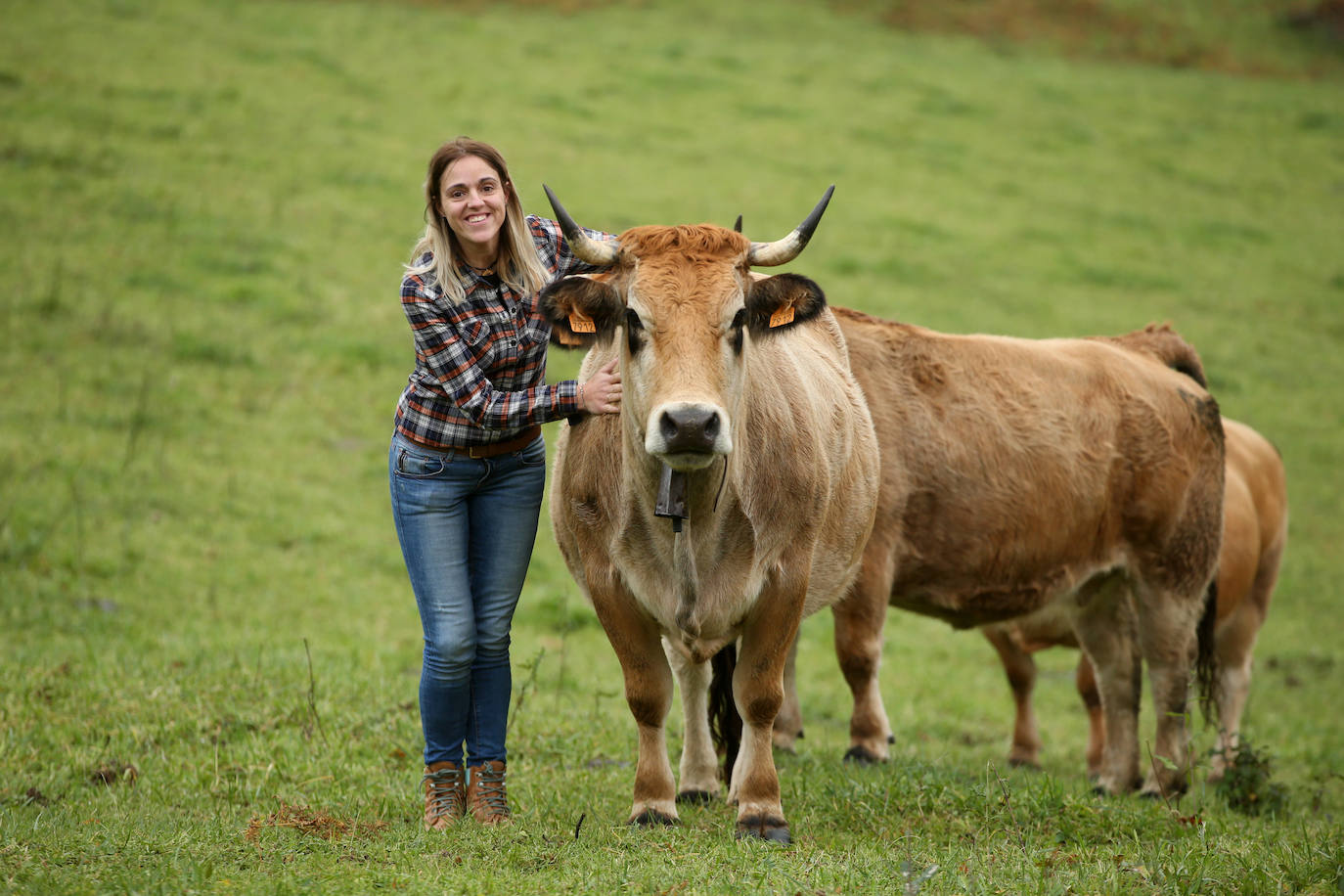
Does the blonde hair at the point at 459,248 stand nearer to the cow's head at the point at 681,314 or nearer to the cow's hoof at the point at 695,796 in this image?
the cow's head at the point at 681,314

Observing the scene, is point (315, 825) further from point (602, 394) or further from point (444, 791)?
point (602, 394)

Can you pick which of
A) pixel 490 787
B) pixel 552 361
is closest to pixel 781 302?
pixel 490 787

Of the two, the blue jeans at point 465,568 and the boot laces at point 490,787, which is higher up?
the blue jeans at point 465,568

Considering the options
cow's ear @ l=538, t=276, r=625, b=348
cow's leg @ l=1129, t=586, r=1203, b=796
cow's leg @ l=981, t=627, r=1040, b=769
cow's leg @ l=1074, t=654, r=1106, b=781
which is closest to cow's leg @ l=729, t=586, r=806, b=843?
cow's ear @ l=538, t=276, r=625, b=348

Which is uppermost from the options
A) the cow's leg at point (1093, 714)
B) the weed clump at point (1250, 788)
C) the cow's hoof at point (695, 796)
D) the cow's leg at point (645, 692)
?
the cow's leg at point (645, 692)

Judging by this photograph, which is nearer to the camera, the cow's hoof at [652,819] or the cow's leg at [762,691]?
the cow's leg at [762,691]

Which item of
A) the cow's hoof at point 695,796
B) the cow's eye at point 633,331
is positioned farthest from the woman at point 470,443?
the cow's hoof at point 695,796

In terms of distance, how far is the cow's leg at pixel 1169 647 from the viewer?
803 cm

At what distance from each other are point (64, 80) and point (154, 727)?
15.5m

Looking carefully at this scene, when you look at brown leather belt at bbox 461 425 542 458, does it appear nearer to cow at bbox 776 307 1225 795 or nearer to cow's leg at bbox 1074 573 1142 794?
cow at bbox 776 307 1225 795

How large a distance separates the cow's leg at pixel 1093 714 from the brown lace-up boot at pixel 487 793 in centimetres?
506

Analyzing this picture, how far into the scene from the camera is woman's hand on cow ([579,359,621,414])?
5.19 meters

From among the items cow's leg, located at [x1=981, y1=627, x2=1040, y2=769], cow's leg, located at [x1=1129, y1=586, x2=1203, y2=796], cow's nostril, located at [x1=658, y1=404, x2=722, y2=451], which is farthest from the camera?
cow's leg, located at [x1=981, y1=627, x2=1040, y2=769]

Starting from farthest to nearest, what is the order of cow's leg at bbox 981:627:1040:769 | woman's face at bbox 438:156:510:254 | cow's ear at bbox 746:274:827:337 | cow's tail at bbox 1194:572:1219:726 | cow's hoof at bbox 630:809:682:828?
1. cow's leg at bbox 981:627:1040:769
2. cow's tail at bbox 1194:572:1219:726
3. cow's hoof at bbox 630:809:682:828
4. woman's face at bbox 438:156:510:254
5. cow's ear at bbox 746:274:827:337
